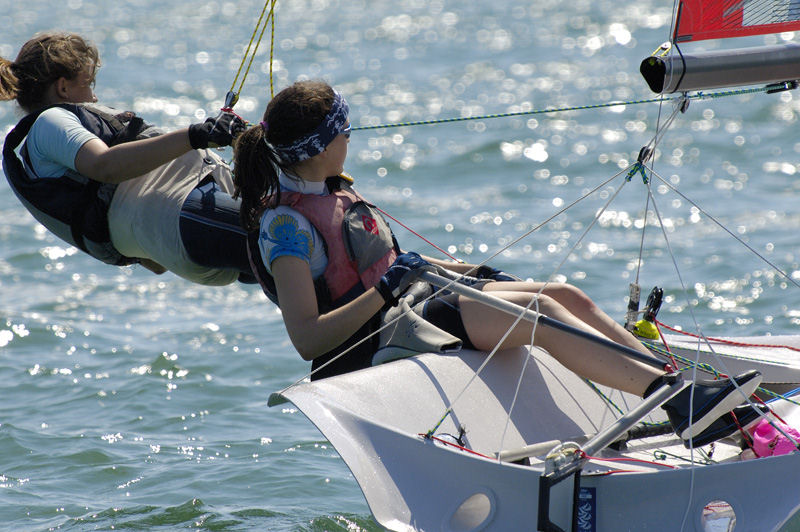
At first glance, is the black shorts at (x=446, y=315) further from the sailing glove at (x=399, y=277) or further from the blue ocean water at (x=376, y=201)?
the blue ocean water at (x=376, y=201)

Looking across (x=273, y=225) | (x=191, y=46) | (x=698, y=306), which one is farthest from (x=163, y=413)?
(x=191, y=46)

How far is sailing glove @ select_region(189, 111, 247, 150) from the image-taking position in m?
2.93

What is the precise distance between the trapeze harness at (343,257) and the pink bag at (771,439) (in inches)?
39.2

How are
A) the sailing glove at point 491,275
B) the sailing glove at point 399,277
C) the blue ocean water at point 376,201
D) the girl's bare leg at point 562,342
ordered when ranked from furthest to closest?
the blue ocean water at point 376,201
the sailing glove at point 491,275
the sailing glove at point 399,277
the girl's bare leg at point 562,342

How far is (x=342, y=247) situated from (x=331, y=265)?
2.2 inches

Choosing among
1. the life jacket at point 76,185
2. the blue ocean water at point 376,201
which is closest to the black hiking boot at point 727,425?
the blue ocean water at point 376,201

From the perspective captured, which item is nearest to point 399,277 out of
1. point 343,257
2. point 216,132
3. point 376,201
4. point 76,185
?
point 343,257

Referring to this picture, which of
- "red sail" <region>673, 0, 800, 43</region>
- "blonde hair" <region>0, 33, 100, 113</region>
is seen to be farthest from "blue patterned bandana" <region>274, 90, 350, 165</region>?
"red sail" <region>673, 0, 800, 43</region>

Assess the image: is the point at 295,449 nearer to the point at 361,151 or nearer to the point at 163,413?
the point at 163,413

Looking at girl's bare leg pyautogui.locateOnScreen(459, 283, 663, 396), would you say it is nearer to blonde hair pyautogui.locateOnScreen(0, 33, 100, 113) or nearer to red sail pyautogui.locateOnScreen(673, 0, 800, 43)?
red sail pyautogui.locateOnScreen(673, 0, 800, 43)

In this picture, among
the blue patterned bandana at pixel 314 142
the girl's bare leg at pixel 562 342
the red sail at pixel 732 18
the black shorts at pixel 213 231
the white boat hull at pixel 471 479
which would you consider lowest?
the white boat hull at pixel 471 479

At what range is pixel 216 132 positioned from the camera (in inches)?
116

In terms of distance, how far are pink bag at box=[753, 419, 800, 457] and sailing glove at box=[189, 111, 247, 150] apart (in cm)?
158

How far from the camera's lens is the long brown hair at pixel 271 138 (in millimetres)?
2762
